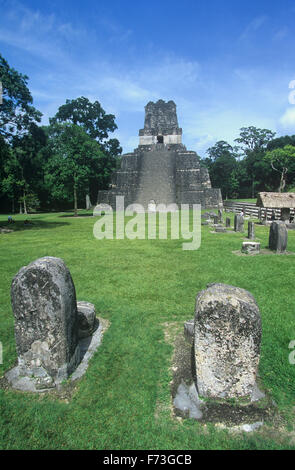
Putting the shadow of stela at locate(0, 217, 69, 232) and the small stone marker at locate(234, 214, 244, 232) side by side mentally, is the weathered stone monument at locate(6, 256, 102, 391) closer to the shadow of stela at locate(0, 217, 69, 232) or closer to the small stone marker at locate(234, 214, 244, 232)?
the small stone marker at locate(234, 214, 244, 232)

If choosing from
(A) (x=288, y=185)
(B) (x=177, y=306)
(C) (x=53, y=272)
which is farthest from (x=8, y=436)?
(A) (x=288, y=185)

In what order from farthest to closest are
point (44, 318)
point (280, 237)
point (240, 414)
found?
point (280, 237), point (44, 318), point (240, 414)

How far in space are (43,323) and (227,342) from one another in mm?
1950

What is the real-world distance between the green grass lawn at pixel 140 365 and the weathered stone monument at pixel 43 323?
0.21 meters

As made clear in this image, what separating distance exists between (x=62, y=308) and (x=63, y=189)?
19803 mm

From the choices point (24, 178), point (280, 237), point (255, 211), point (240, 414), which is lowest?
point (240, 414)

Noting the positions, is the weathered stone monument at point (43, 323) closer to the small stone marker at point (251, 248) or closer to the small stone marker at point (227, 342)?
the small stone marker at point (227, 342)

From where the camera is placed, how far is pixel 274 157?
122 ft

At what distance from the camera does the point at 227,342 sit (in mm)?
2531

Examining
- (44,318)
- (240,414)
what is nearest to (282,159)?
(240,414)

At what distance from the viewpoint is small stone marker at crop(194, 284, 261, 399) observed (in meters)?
2.48

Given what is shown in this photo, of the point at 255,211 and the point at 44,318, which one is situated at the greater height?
the point at 255,211

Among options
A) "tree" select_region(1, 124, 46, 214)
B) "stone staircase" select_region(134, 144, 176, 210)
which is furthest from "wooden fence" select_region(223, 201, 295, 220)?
"tree" select_region(1, 124, 46, 214)

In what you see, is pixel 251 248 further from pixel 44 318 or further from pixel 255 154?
pixel 255 154
